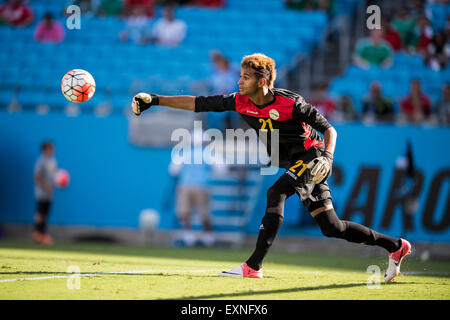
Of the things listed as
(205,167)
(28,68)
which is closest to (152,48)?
(28,68)

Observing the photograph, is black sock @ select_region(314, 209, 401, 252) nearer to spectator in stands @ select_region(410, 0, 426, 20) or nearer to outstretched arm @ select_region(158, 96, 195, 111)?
outstretched arm @ select_region(158, 96, 195, 111)

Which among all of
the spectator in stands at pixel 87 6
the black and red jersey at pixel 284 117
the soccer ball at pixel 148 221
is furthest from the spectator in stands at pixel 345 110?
the spectator in stands at pixel 87 6

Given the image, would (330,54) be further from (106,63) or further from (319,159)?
(319,159)

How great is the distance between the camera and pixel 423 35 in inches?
643

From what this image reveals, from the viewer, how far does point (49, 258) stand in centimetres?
995

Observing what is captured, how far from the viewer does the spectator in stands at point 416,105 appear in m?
14.4

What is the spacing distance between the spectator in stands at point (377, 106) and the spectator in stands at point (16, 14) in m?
10.2

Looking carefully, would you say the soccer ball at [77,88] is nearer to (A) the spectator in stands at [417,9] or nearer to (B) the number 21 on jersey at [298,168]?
(B) the number 21 on jersey at [298,168]

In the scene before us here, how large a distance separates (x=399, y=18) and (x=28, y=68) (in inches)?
376

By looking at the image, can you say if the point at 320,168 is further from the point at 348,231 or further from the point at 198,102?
the point at 198,102

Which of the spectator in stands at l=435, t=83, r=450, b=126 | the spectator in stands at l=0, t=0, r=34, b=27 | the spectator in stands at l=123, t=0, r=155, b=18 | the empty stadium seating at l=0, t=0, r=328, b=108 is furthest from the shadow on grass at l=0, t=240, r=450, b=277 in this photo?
the spectator in stands at l=0, t=0, r=34, b=27

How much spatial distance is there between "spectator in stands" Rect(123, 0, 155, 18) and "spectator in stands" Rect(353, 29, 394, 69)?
613cm

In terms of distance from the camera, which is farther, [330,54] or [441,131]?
[330,54]

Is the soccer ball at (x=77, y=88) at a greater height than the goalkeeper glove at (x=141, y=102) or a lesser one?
greater
